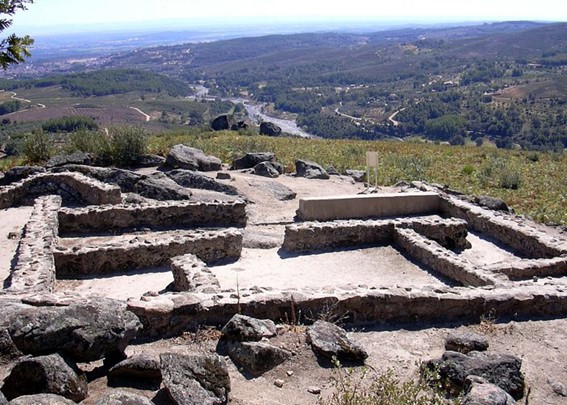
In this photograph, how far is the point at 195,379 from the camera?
19.0 ft

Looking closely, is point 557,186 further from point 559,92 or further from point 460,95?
point 460,95

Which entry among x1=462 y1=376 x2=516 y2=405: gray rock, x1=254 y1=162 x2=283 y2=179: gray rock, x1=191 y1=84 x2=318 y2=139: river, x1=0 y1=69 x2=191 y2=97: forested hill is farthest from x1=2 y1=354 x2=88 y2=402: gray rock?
x1=0 y1=69 x2=191 y2=97: forested hill

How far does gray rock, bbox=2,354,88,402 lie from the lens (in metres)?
5.25

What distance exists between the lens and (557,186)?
2184 cm

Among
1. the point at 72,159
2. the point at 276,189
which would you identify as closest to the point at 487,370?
the point at 276,189

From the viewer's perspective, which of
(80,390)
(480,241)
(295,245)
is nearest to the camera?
(80,390)

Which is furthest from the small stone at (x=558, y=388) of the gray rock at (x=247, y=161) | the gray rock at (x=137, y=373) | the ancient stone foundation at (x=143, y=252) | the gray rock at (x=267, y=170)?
the gray rock at (x=247, y=161)

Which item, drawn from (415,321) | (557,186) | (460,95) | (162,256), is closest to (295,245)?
(162,256)

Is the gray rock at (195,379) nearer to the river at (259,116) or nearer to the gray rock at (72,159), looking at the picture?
the gray rock at (72,159)

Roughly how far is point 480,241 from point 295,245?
479 centimetres

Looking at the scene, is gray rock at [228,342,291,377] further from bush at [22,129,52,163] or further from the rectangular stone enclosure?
bush at [22,129,52,163]

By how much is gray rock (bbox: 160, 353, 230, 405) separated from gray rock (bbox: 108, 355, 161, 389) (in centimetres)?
26

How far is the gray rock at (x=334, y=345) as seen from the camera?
7.21 m

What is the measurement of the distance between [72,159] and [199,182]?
479 centimetres
